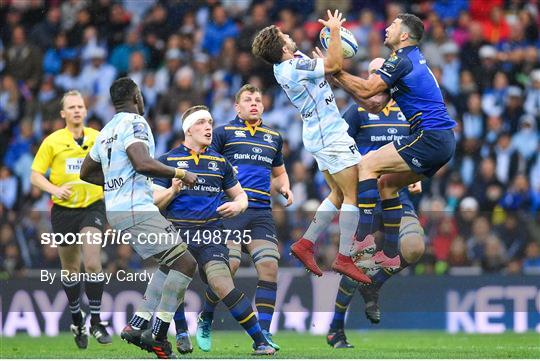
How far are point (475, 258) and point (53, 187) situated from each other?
19.8ft

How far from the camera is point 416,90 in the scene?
12953mm

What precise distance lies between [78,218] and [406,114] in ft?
13.6

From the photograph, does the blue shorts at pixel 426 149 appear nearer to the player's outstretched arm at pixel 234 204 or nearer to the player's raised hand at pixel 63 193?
the player's outstretched arm at pixel 234 204

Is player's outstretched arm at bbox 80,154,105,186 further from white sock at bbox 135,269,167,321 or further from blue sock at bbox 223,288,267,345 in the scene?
blue sock at bbox 223,288,267,345

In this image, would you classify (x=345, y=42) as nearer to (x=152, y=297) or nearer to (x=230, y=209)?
(x=230, y=209)

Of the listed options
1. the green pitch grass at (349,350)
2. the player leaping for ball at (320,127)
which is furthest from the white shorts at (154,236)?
the player leaping for ball at (320,127)

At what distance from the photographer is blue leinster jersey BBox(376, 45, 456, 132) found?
42.2 ft

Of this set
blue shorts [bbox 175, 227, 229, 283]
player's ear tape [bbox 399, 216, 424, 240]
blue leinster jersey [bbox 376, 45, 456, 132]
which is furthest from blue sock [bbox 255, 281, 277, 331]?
blue leinster jersey [bbox 376, 45, 456, 132]

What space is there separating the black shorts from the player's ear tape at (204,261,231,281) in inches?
102

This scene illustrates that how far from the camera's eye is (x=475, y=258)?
1759 centimetres

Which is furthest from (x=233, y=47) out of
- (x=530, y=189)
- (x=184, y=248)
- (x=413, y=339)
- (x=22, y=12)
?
(x=184, y=248)

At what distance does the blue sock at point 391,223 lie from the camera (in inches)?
539

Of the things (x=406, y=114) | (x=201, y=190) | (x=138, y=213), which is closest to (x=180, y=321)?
(x=201, y=190)

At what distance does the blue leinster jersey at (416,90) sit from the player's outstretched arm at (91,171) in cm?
287
